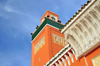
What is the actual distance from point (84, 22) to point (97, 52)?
1602 mm

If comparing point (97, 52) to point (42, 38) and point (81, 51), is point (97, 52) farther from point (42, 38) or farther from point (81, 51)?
point (42, 38)

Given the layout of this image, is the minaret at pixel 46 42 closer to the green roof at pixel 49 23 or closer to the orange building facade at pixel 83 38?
the green roof at pixel 49 23

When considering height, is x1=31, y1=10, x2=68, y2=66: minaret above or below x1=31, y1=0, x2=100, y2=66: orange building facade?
above

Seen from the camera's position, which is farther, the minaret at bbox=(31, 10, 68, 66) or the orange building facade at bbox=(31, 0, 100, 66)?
the minaret at bbox=(31, 10, 68, 66)

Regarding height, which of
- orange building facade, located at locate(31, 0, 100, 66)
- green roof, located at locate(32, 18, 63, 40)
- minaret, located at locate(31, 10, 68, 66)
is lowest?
orange building facade, located at locate(31, 0, 100, 66)

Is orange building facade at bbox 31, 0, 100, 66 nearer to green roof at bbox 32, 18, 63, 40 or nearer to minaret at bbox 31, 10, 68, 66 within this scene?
minaret at bbox 31, 10, 68, 66

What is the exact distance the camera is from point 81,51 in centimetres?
725

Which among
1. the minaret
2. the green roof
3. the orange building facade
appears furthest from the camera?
the green roof

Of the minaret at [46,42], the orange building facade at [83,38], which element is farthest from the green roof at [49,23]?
the orange building facade at [83,38]

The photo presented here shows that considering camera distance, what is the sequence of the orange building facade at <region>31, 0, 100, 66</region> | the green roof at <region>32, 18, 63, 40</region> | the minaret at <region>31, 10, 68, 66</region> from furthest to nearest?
the green roof at <region>32, 18, 63, 40</region> < the minaret at <region>31, 10, 68, 66</region> < the orange building facade at <region>31, 0, 100, 66</region>

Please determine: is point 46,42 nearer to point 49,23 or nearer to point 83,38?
point 49,23

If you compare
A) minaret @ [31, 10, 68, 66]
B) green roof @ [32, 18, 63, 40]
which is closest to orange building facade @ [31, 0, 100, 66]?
minaret @ [31, 10, 68, 66]

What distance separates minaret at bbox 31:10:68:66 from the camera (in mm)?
13422

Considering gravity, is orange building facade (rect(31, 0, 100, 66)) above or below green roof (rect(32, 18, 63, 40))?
below
